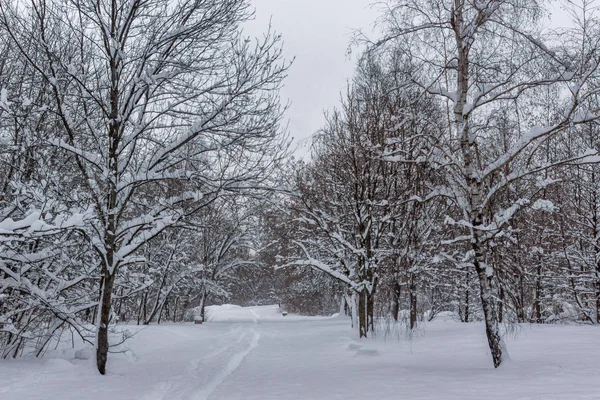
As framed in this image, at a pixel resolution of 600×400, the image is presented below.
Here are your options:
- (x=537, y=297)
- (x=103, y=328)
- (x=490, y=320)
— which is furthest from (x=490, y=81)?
(x=537, y=297)

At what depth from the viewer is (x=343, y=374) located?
272 inches

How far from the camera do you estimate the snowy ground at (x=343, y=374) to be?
198 inches

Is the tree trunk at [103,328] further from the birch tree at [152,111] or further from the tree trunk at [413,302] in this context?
the tree trunk at [413,302]

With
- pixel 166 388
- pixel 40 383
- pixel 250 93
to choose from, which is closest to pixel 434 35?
pixel 250 93

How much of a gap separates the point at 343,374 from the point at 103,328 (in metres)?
4.15

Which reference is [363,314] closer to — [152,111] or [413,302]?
[413,302]

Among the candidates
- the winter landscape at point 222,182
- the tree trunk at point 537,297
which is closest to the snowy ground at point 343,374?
the winter landscape at point 222,182

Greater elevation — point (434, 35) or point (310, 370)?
point (434, 35)

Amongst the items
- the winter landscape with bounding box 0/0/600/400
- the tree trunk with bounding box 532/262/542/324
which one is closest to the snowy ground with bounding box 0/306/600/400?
the winter landscape with bounding box 0/0/600/400

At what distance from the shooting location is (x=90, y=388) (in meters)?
5.97

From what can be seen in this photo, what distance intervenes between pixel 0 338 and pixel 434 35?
32.7 ft

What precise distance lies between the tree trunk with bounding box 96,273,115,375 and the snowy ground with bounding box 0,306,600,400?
0.22 metres

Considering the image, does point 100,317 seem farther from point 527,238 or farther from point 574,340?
point 527,238

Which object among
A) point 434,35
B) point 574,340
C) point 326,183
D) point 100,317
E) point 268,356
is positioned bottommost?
point 268,356
